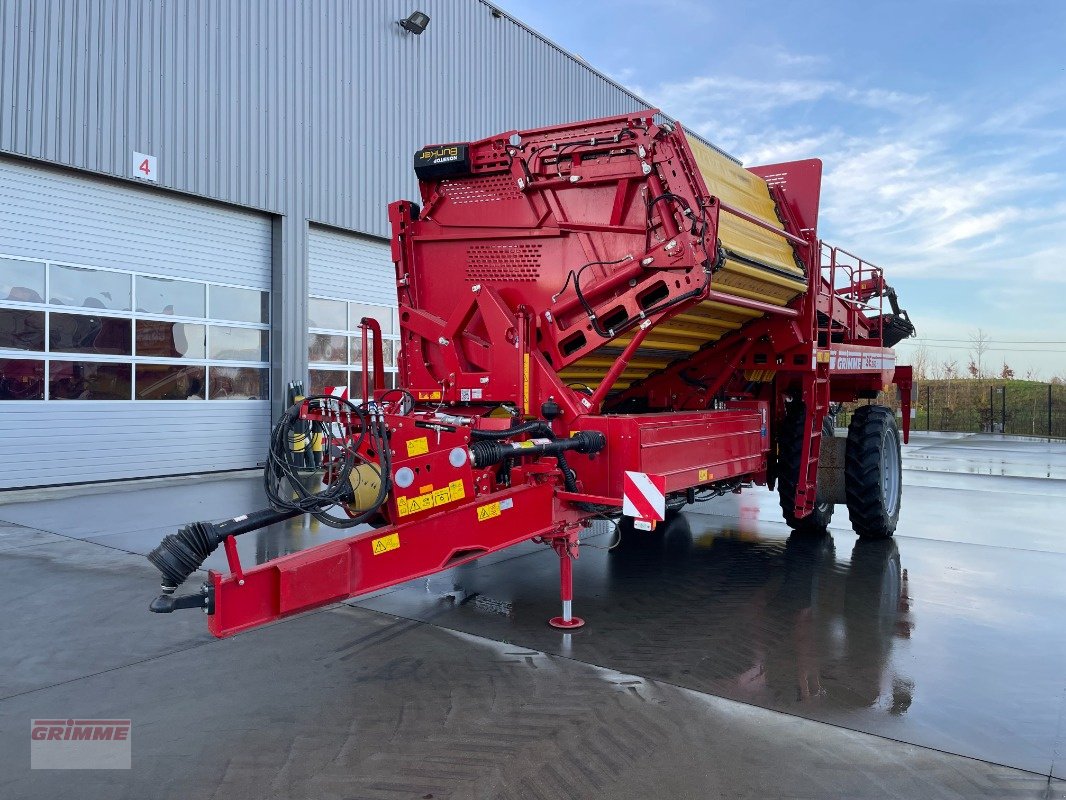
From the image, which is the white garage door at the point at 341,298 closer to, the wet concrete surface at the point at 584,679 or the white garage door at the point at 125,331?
the white garage door at the point at 125,331

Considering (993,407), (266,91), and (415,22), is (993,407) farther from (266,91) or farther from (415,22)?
(266,91)

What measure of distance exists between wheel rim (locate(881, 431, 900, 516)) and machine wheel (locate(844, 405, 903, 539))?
171mm

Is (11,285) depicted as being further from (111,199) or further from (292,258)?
(292,258)

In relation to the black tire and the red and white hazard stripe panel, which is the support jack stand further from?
the black tire

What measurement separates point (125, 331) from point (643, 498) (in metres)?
9.16

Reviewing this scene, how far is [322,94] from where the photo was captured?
44.5 feet

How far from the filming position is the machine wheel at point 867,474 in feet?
23.9

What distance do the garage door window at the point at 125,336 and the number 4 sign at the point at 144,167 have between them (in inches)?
52.9

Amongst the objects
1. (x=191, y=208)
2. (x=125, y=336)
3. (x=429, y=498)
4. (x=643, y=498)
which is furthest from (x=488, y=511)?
(x=191, y=208)

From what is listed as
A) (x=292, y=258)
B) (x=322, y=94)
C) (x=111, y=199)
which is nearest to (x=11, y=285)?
(x=111, y=199)

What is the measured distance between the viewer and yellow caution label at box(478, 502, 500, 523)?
4.40 metres

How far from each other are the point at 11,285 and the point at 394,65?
7.57 meters

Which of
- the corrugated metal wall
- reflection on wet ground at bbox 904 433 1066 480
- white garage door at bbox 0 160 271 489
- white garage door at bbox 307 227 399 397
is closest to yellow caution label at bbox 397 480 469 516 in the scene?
white garage door at bbox 0 160 271 489

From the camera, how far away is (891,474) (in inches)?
315
